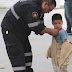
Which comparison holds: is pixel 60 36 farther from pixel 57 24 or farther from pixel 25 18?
pixel 25 18

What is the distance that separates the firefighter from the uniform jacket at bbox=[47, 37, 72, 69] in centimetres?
24

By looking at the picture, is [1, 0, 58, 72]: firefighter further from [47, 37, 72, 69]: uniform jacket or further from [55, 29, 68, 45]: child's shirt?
[47, 37, 72, 69]: uniform jacket

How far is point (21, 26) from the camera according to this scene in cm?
341

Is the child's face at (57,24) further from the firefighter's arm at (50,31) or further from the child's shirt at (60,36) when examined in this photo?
the firefighter's arm at (50,31)

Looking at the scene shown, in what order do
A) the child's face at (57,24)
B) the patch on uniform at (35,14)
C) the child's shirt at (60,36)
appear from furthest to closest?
the child's face at (57,24)
the child's shirt at (60,36)
the patch on uniform at (35,14)

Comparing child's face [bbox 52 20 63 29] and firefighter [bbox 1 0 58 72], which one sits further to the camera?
child's face [bbox 52 20 63 29]

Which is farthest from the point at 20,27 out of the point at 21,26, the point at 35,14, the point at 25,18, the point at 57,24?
the point at 57,24

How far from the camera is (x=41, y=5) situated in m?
3.21

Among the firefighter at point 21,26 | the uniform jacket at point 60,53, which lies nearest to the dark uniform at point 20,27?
the firefighter at point 21,26

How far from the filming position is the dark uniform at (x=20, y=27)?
3181mm

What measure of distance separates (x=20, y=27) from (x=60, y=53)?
0.75 meters

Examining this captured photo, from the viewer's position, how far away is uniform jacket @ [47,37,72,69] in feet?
10.7

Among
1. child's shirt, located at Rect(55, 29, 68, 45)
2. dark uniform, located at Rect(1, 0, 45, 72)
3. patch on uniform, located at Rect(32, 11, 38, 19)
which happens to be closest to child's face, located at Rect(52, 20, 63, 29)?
child's shirt, located at Rect(55, 29, 68, 45)

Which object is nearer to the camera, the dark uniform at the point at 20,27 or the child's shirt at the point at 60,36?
the dark uniform at the point at 20,27
